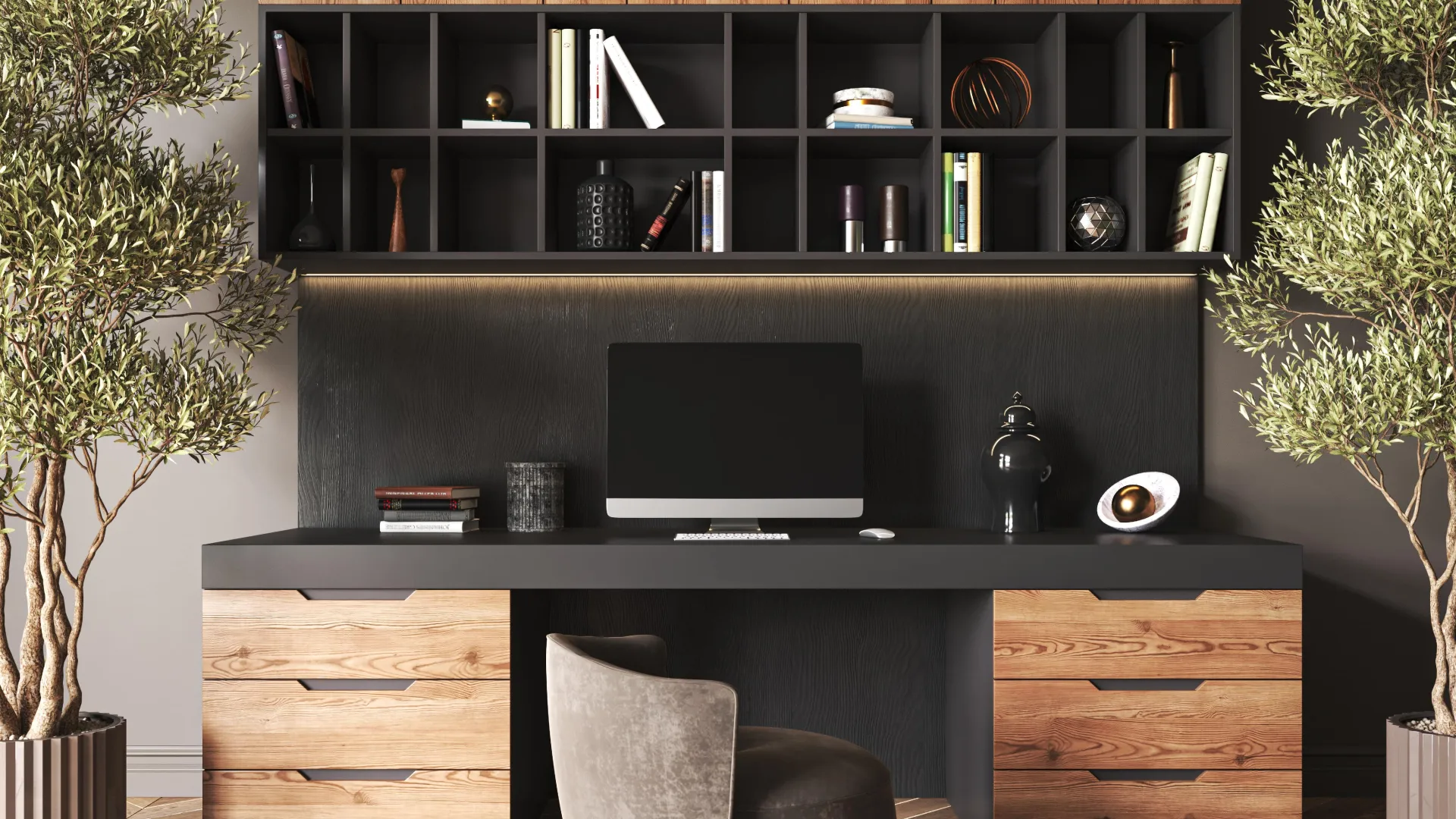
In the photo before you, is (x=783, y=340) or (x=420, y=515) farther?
(x=783, y=340)

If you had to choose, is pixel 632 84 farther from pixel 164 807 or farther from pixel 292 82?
pixel 164 807

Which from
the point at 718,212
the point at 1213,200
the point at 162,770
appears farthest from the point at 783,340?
the point at 162,770

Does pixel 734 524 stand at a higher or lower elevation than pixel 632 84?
lower

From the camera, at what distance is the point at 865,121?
9.18 feet

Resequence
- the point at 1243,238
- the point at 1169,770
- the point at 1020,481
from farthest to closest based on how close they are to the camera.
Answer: the point at 1243,238
the point at 1020,481
the point at 1169,770

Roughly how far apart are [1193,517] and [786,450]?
123 centimetres

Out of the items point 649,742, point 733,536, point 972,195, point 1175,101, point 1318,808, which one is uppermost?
point 1175,101

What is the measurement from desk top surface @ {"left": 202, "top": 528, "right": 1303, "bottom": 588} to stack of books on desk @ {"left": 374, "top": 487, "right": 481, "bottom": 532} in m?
0.24

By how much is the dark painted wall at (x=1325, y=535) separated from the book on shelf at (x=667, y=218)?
1601 millimetres

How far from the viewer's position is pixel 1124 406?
3.03 metres

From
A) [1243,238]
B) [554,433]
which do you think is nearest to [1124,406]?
[1243,238]

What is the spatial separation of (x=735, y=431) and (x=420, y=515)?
887 millimetres

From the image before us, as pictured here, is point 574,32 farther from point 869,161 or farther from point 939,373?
point 939,373

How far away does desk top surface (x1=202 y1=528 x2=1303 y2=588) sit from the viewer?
2.44 metres
